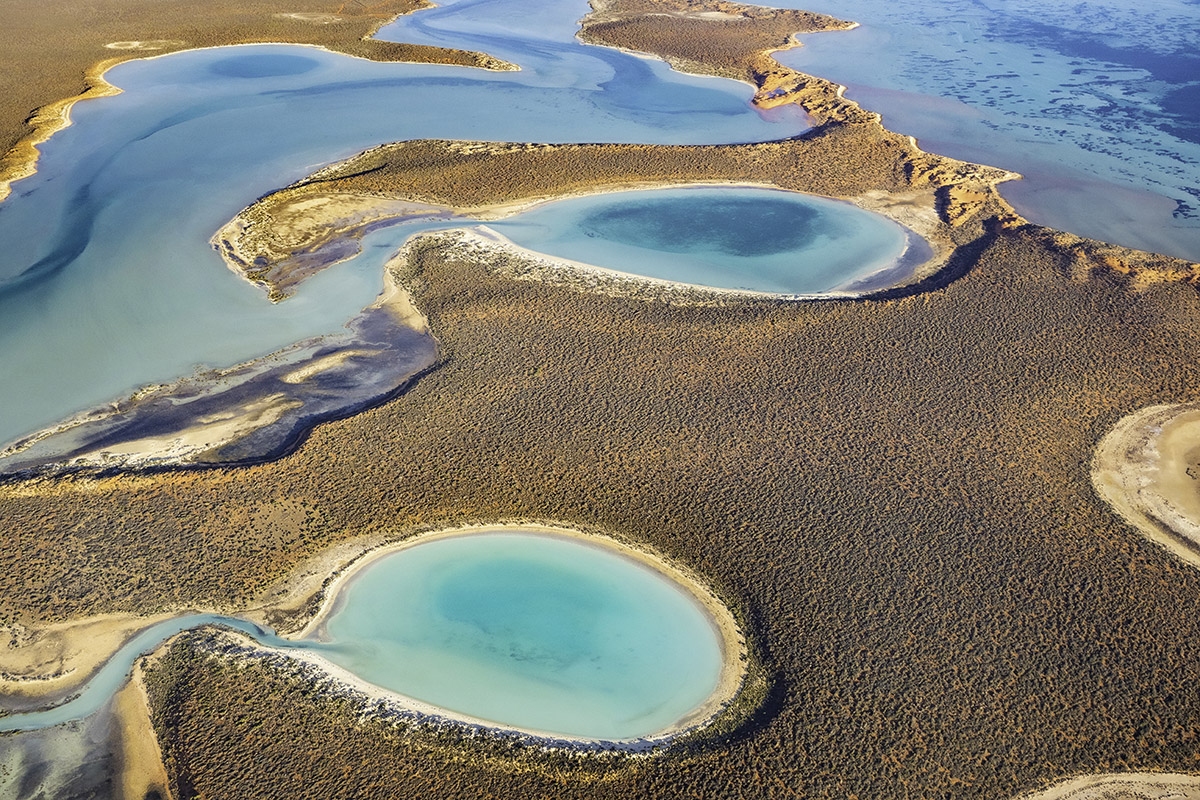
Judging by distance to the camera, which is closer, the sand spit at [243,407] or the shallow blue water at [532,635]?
the shallow blue water at [532,635]

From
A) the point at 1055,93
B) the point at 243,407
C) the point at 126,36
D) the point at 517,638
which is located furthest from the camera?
the point at 126,36

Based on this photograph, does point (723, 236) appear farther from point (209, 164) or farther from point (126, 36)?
point (126, 36)

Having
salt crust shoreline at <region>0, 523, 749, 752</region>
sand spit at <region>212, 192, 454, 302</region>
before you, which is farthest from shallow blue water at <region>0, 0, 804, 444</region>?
salt crust shoreline at <region>0, 523, 749, 752</region>

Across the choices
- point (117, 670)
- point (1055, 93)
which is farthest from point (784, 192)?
point (117, 670)

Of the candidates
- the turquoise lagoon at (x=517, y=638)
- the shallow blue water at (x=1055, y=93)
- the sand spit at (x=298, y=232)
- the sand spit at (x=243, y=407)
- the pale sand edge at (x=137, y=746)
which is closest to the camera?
the pale sand edge at (x=137, y=746)

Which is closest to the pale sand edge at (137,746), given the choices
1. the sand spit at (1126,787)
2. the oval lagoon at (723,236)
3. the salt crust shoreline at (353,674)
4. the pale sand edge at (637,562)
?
the salt crust shoreline at (353,674)

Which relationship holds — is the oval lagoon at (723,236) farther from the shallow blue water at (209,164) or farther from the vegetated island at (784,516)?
the shallow blue water at (209,164)
